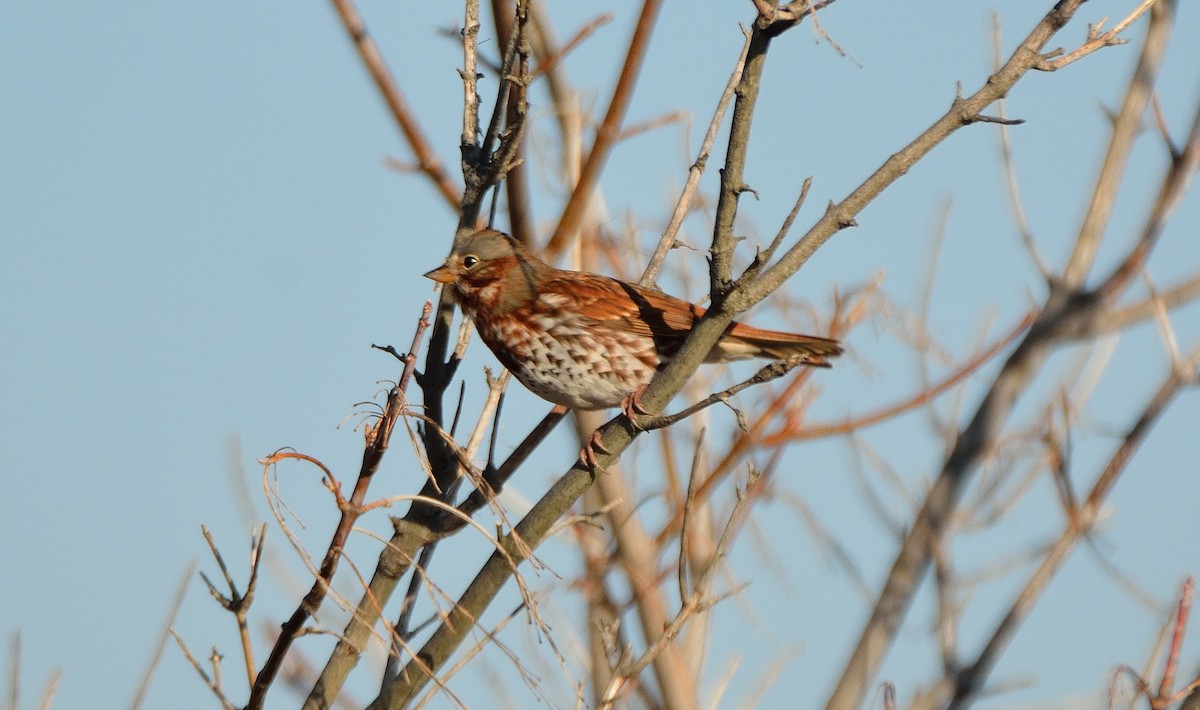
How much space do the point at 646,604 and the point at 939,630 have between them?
5.19ft

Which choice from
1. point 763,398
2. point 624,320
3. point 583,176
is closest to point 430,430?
point 583,176

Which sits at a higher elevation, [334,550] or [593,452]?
[593,452]

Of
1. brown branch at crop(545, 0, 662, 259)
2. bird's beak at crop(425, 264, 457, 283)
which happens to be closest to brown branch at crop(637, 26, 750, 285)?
brown branch at crop(545, 0, 662, 259)

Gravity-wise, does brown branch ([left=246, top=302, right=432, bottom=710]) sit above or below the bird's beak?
below

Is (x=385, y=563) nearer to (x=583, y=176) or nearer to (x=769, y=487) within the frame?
(x=583, y=176)

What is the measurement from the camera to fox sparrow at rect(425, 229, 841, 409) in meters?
5.12

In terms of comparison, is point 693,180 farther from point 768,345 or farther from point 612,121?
point 768,345

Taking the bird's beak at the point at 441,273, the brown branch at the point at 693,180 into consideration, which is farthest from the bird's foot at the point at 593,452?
the bird's beak at the point at 441,273

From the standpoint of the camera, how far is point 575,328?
5.35 m

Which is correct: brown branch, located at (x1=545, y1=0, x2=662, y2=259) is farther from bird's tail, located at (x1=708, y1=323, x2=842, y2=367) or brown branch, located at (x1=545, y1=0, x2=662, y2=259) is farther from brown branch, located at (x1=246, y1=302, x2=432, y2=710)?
brown branch, located at (x1=246, y1=302, x2=432, y2=710)

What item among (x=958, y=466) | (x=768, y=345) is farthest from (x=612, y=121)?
(x=958, y=466)

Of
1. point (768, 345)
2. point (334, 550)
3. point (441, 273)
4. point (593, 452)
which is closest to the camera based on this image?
point (334, 550)

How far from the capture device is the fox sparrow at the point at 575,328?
5125 mm

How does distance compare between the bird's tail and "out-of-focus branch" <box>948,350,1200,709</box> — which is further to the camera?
the bird's tail
